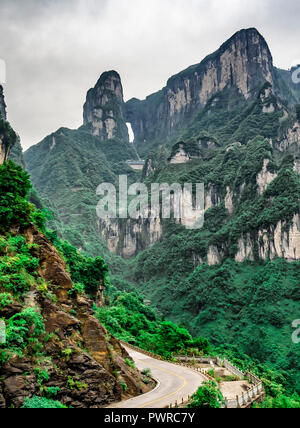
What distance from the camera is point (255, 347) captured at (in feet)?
193

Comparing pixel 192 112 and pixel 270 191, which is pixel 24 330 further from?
pixel 192 112

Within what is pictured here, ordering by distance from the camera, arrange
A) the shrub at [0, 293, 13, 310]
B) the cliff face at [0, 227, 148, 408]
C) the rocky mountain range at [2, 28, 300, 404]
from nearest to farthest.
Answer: the cliff face at [0, 227, 148, 408] < the shrub at [0, 293, 13, 310] < the rocky mountain range at [2, 28, 300, 404]

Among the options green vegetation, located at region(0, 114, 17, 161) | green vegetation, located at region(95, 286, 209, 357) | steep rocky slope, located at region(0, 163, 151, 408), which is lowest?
green vegetation, located at region(95, 286, 209, 357)

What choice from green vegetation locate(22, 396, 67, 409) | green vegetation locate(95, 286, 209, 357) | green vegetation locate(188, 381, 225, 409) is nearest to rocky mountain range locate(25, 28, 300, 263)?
green vegetation locate(95, 286, 209, 357)

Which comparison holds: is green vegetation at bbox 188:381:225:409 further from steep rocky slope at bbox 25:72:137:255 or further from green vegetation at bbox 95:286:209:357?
steep rocky slope at bbox 25:72:137:255

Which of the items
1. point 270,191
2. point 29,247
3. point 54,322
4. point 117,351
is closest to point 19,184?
point 29,247

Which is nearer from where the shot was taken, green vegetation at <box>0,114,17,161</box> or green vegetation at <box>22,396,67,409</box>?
green vegetation at <box>22,396,67,409</box>

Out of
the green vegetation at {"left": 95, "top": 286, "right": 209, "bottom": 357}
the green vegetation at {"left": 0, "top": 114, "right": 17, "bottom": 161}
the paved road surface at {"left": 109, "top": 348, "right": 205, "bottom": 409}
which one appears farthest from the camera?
the green vegetation at {"left": 0, "top": 114, "right": 17, "bottom": 161}

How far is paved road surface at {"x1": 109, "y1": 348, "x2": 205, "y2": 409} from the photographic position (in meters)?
16.7

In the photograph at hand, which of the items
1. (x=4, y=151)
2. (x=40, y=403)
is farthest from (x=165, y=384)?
(x=4, y=151)

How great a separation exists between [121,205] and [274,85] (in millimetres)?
97232

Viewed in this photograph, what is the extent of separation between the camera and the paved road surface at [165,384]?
1672cm

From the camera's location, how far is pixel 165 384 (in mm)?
21359

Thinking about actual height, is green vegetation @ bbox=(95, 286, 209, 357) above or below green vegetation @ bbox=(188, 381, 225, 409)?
below
